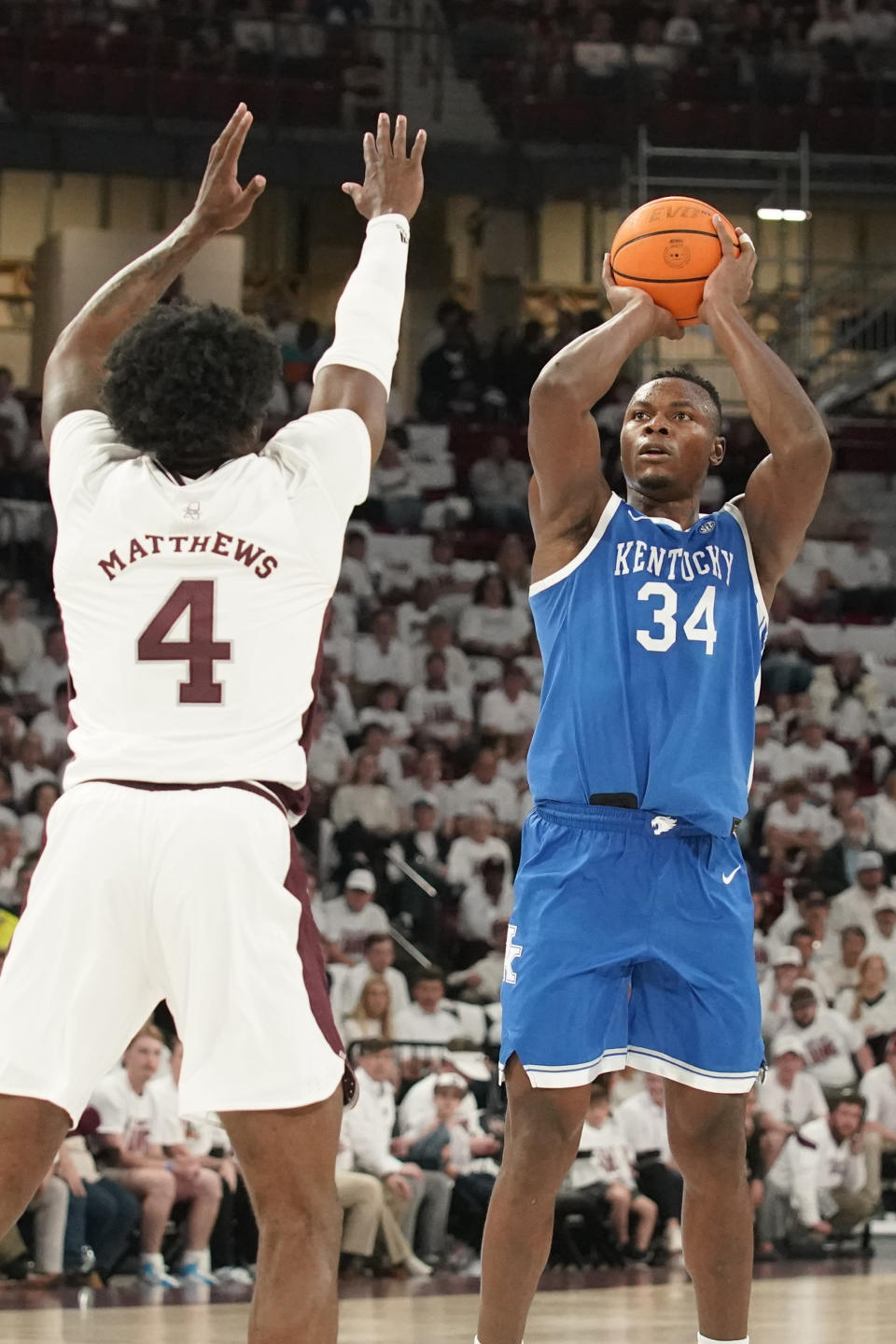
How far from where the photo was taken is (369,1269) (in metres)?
9.06

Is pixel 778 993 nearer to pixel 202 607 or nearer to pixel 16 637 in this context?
pixel 16 637

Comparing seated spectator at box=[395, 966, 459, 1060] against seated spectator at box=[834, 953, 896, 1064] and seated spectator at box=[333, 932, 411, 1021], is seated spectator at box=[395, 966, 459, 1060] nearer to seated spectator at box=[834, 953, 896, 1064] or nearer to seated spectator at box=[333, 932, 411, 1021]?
seated spectator at box=[333, 932, 411, 1021]

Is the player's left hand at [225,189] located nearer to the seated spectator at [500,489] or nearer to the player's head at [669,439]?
the player's head at [669,439]

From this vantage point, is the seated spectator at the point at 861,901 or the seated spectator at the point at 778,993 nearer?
the seated spectator at the point at 778,993

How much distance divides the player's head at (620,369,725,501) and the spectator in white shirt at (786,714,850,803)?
30.6 ft

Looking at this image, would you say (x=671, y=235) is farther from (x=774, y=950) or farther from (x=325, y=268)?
(x=325, y=268)

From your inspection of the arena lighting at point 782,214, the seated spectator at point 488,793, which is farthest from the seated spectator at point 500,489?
the seated spectator at point 488,793

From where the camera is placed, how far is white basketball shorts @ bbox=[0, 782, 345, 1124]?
3.28 meters

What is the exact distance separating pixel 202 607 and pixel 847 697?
12.2 m

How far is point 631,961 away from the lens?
452 centimetres

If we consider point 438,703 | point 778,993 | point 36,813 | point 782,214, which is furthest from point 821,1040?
point 782,214

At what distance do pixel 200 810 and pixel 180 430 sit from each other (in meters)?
0.75

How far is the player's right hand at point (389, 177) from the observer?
4.17 metres

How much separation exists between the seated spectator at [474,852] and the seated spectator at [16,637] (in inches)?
140
